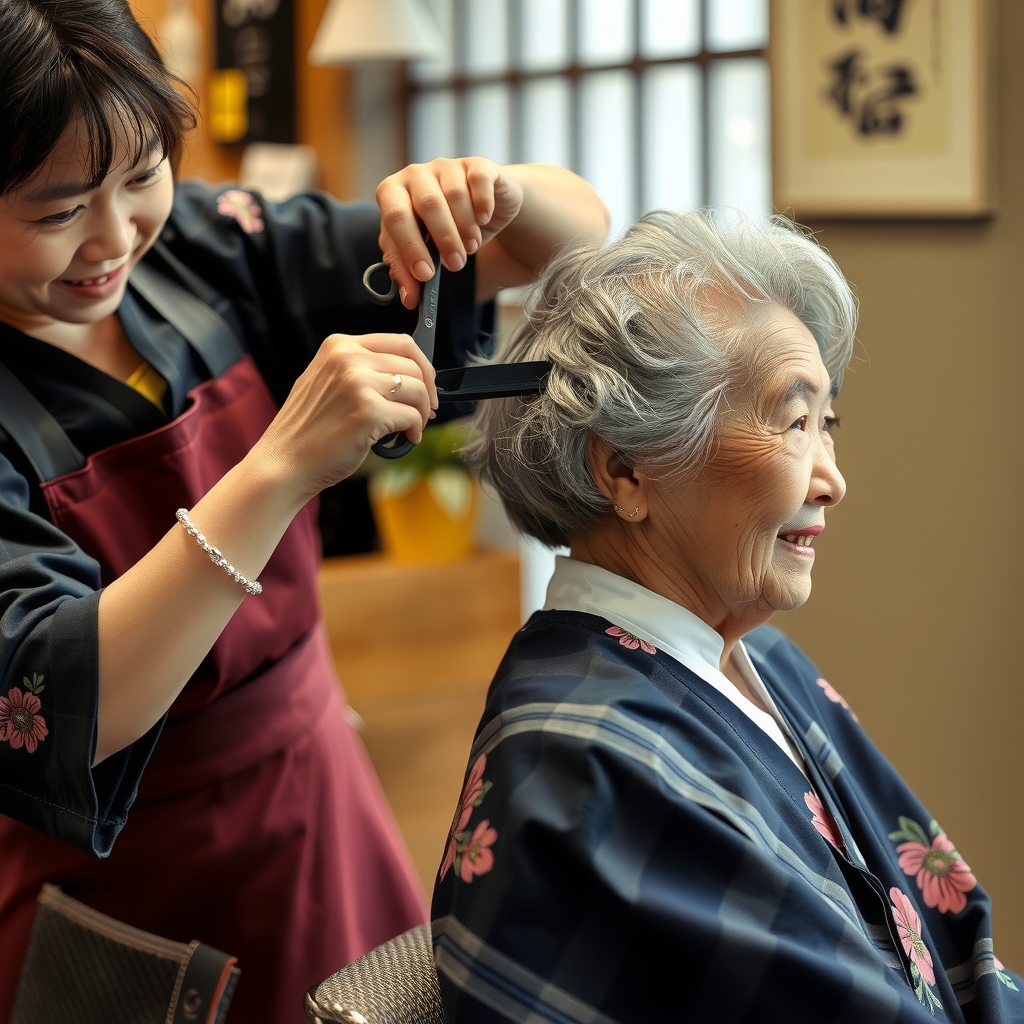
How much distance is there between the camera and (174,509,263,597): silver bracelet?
3.34 feet

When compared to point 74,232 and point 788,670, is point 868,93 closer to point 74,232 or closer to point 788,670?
point 788,670

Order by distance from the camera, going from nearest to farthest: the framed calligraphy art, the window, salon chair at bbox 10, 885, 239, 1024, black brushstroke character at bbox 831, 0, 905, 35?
salon chair at bbox 10, 885, 239, 1024 → the framed calligraphy art → black brushstroke character at bbox 831, 0, 905, 35 → the window

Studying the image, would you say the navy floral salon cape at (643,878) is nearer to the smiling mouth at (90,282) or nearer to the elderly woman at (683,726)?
the elderly woman at (683,726)

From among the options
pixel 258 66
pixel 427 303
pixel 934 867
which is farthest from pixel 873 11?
pixel 258 66

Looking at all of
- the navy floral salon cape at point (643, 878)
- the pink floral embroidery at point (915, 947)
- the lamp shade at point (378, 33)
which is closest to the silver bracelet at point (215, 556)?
the navy floral salon cape at point (643, 878)

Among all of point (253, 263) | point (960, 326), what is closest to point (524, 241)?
point (253, 263)

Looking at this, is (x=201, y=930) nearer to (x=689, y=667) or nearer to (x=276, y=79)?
(x=689, y=667)

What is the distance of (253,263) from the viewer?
1.47 meters

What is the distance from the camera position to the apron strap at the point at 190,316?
53.6 inches

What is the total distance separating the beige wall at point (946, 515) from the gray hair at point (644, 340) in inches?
37.6

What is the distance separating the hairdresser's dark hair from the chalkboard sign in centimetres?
321

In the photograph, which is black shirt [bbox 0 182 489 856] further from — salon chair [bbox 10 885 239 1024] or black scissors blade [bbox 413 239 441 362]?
salon chair [bbox 10 885 239 1024]

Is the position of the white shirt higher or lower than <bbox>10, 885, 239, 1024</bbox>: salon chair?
higher

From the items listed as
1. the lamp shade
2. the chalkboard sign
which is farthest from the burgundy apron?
the chalkboard sign
